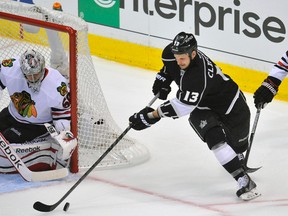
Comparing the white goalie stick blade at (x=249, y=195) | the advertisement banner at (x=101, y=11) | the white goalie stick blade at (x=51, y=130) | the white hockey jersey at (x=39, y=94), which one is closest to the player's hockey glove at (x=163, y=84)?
the white hockey jersey at (x=39, y=94)

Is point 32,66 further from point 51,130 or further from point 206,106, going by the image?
point 206,106

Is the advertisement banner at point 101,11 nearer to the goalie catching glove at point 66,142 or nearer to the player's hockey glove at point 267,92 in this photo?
the player's hockey glove at point 267,92

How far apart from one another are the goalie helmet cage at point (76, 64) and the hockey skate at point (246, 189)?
2.69 feet

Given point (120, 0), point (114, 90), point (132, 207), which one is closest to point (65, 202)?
point (132, 207)

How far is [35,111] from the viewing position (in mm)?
5949

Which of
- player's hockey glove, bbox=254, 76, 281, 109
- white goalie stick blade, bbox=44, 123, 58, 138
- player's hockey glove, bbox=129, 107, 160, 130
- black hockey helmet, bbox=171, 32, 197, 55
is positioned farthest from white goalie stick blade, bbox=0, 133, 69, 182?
player's hockey glove, bbox=254, 76, 281, 109

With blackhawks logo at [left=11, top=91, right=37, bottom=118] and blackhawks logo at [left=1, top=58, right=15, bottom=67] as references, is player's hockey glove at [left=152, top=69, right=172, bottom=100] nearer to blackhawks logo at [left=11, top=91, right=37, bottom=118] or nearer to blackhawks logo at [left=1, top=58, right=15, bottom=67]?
blackhawks logo at [left=11, top=91, right=37, bottom=118]

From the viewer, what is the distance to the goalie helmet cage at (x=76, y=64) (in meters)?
5.91

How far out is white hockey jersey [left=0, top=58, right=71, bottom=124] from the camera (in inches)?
231

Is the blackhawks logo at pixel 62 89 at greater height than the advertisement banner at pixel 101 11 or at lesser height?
greater

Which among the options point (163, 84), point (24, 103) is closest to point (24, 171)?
point (24, 103)

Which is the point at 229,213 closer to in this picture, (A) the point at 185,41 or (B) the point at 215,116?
(B) the point at 215,116

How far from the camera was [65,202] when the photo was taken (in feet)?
18.5

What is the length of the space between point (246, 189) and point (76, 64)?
1.17 metres
